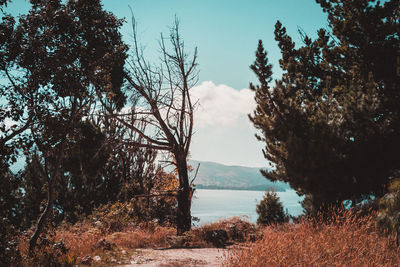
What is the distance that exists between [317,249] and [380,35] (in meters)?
8.36

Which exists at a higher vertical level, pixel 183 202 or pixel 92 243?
pixel 183 202

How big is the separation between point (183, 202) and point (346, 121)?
5750 mm


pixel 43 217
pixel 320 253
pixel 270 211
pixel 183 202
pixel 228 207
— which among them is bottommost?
pixel 228 207

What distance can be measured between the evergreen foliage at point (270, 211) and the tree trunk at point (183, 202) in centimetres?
A: 434

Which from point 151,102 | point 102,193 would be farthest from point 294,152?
point 102,193

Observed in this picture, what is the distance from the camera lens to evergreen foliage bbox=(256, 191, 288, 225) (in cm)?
1223

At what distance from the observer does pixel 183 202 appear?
9.45 meters

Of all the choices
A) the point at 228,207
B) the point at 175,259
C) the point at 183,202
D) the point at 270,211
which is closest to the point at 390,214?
the point at 175,259

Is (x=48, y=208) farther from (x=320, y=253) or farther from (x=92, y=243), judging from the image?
(x=320, y=253)

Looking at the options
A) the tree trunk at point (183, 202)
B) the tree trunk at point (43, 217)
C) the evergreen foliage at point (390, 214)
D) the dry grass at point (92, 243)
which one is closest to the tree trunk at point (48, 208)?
the tree trunk at point (43, 217)

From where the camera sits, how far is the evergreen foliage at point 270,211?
12227 millimetres

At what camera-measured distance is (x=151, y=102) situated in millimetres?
9523

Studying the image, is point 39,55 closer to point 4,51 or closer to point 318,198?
point 4,51

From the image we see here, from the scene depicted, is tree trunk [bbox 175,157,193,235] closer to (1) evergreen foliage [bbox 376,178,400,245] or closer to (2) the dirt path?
(2) the dirt path
